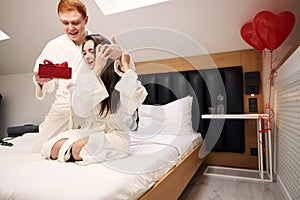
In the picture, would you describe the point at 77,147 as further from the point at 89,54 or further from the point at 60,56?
the point at 60,56

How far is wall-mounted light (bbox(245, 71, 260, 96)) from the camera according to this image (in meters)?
2.23

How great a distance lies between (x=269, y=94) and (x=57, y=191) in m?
2.15

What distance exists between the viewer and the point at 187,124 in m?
2.17

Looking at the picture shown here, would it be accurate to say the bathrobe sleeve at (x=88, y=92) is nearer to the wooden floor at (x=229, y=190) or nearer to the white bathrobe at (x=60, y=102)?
the white bathrobe at (x=60, y=102)

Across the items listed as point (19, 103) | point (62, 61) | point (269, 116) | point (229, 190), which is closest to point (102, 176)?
point (62, 61)

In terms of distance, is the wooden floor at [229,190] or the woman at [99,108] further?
the wooden floor at [229,190]

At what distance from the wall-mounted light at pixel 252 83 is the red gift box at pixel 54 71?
1.88 metres

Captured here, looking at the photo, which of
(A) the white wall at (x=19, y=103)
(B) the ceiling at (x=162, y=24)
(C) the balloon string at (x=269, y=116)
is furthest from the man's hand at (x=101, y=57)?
(A) the white wall at (x=19, y=103)

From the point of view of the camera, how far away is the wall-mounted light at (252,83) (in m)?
2.23

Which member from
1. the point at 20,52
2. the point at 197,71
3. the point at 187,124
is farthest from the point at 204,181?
the point at 20,52

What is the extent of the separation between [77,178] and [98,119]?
18.8 inches

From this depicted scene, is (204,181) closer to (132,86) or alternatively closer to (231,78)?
(231,78)

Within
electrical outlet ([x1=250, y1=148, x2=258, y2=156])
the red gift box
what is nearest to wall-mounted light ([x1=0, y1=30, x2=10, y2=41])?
the red gift box

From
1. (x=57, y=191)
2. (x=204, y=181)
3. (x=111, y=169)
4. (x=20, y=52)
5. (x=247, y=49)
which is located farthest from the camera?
(x=20, y=52)
